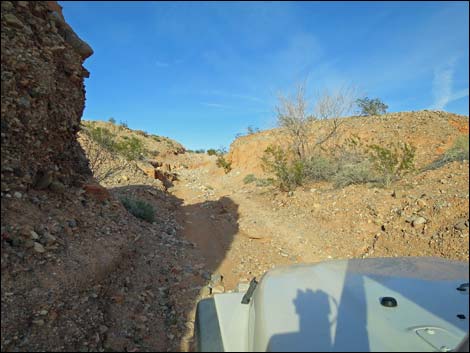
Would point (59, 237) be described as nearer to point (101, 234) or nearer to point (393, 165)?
point (101, 234)

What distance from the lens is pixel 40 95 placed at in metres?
4.08

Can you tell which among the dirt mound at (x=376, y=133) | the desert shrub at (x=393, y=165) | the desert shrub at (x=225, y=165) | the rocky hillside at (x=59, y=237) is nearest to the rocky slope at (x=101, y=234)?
the rocky hillside at (x=59, y=237)

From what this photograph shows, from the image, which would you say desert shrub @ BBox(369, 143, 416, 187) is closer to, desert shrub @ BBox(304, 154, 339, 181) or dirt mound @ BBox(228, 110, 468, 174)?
desert shrub @ BBox(304, 154, 339, 181)

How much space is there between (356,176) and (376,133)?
946cm

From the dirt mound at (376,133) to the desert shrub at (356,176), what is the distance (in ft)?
12.1

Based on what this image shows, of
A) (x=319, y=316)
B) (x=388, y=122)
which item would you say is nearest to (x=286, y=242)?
(x=319, y=316)

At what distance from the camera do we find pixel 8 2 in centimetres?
389

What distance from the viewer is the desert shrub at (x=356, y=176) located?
9781 millimetres

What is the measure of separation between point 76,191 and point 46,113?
133 centimetres

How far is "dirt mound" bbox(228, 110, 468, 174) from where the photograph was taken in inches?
584

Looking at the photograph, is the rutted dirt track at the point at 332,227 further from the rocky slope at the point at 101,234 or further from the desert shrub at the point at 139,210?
the desert shrub at the point at 139,210

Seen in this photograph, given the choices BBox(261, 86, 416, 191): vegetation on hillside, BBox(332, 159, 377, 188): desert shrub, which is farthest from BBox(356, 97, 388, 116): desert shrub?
BBox(332, 159, 377, 188): desert shrub

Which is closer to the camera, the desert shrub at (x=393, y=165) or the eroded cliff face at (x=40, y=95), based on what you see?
the eroded cliff face at (x=40, y=95)

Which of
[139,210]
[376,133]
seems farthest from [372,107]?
[139,210]
